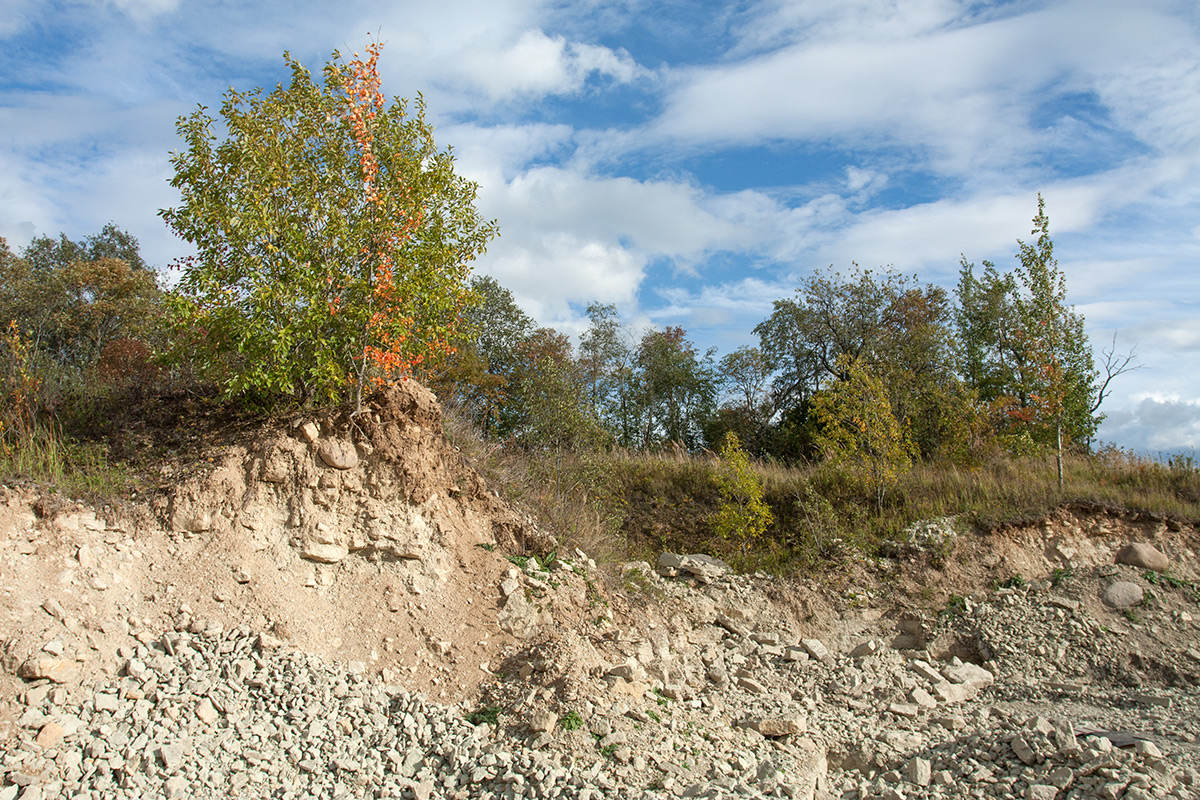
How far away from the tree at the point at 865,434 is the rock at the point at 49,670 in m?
12.6

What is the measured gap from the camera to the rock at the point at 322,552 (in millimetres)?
7398

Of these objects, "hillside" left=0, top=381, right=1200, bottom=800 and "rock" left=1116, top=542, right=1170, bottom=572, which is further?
"rock" left=1116, top=542, right=1170, bottom=572

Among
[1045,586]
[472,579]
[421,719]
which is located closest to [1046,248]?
[1045,586]

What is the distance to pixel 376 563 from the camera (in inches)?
305

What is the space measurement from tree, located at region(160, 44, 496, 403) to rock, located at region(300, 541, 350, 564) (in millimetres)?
1849

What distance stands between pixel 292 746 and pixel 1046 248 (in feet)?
54.9

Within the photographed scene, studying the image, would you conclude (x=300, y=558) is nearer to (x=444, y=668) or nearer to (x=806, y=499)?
(x=444, y=668)

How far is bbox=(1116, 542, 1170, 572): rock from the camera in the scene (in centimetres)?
1164

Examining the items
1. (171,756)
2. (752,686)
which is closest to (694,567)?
(752,686)

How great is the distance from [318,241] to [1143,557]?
556 inches

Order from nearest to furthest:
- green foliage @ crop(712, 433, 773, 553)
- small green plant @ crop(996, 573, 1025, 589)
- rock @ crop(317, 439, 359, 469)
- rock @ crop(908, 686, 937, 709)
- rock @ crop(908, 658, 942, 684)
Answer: rock @ crop(317, 439, 359, 469), rock @ crop(908, 686, 937, 709), rock @ crop(908, 658, 942, 684), small green plant @ crop(996, 573, 1025, 589), green foliage @ crop(712, 433, 773, 553)

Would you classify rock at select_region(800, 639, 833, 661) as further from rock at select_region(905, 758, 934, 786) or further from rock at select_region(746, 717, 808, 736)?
rock at select_region(905, 758, 934, 786)

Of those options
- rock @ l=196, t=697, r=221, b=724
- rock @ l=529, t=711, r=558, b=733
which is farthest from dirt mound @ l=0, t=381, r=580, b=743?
rock @ l=529, t=711, r=558, b=733

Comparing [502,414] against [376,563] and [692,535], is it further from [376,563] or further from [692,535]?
[376,563]
